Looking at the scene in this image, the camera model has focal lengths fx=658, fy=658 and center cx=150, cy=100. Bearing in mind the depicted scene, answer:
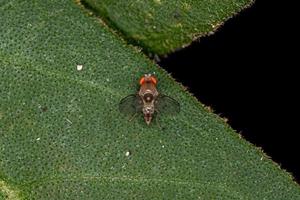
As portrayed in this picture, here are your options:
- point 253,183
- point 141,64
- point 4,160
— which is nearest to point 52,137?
point 4,160

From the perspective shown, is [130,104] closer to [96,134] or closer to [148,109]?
[148,109]

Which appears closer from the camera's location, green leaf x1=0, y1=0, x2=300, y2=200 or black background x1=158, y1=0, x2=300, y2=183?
green leaf x1=0, y1=0, x2=300, y2=200

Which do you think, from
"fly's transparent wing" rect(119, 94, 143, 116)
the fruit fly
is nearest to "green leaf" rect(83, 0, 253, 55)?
the fruit fly

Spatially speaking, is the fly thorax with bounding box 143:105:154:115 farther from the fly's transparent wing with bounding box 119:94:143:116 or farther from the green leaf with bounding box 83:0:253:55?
the green leaf with bounding box 83:0:253:55

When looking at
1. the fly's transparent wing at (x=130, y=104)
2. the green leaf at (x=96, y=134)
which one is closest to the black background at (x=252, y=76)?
the green leaf at (x=96, y=134)

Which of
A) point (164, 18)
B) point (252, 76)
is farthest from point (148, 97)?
point (252, 76)

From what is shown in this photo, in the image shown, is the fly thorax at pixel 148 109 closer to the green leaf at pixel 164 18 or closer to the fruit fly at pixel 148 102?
the fruit fly at pixel 148 102
